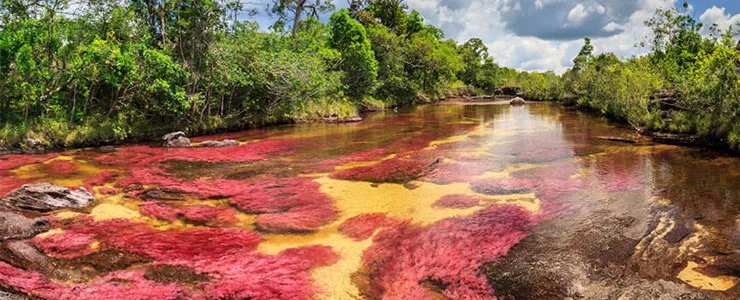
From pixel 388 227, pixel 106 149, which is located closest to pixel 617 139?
pixel 388 227

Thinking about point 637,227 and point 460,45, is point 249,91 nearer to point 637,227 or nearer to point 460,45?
point 637,227

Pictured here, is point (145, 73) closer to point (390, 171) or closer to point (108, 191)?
point (108, 191)

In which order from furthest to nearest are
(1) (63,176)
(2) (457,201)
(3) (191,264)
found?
(1) (63,176) < (2) (457,201) < (3) (191,264)

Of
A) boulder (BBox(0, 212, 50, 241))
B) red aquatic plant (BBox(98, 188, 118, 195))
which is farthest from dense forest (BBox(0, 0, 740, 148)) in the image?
boulder (BBox(0, 212, 50, 241))

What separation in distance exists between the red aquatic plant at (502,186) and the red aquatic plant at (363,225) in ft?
12.0

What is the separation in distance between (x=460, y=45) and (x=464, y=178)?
289ft

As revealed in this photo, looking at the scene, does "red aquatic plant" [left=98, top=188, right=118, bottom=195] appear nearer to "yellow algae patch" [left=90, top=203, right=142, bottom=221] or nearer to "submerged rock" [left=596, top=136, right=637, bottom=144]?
"yellow algae patch" [left=90, top=203, right=142, bottom=221]

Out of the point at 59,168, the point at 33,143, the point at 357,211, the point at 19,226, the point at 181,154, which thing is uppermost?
the point at 33,143

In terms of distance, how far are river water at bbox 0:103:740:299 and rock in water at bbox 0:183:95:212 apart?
1.31ft

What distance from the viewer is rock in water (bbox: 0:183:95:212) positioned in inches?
392

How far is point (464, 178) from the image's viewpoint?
533 inches

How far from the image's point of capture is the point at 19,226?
27.6 feet

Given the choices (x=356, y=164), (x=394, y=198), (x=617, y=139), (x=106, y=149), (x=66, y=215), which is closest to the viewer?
(x=66, y=215)

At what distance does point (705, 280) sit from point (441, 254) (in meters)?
4.16
